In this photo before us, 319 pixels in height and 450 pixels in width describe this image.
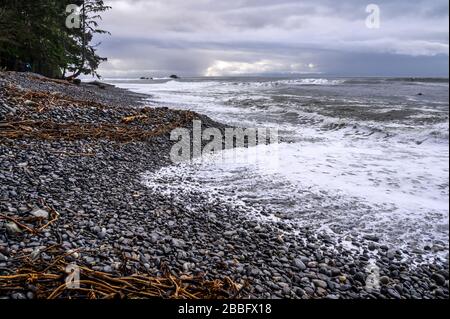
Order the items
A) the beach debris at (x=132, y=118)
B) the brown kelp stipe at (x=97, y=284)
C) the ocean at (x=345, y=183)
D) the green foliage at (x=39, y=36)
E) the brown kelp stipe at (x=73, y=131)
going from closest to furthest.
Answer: the brown kelp stipe at (x=97, y=284), the ocean at (x=345, y=183), the brown kelp stipe at (x=73, y=131), the beach debris at (x=132, y=118), the green foliage at (x=39, y=36)

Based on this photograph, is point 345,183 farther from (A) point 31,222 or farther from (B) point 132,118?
(B) point 132,118

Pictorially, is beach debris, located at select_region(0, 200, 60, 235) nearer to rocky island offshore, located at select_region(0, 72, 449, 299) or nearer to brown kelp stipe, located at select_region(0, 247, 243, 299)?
rocky island offshore, located at select_region(0, 72, 449, 299)

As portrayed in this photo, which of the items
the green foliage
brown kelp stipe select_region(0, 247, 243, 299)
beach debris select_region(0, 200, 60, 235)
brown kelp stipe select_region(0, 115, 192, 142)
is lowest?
brown kelp stipe select_region(0, 247, 243, 299)

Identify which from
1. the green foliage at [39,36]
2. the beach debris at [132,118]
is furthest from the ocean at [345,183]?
the green foliage at [39,36]

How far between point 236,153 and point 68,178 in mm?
4534

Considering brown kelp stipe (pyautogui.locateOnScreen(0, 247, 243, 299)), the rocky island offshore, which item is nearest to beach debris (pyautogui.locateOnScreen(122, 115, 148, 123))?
the rocky island offshore

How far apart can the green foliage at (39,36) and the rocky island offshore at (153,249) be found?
19.4 meters

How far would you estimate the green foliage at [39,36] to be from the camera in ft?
72.7

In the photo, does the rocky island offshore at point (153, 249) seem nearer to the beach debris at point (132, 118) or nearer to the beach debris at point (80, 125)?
the beach debris at point (80, 125)

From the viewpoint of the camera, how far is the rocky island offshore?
335cm

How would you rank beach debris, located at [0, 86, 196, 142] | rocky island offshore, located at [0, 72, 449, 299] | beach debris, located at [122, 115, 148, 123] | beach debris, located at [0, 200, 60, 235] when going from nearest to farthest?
A: 1. rocky island offshore, located at [0, 72, 449, 299]
2. beach debris, located at [0, 200, 60, 235]
3. beach debris, located at [0, 86, 196, 142]
4. beach debris, located at [122, 115, 148, 123]

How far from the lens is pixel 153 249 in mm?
3975

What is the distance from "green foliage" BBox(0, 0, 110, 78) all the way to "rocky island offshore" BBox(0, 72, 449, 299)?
63.6ft
